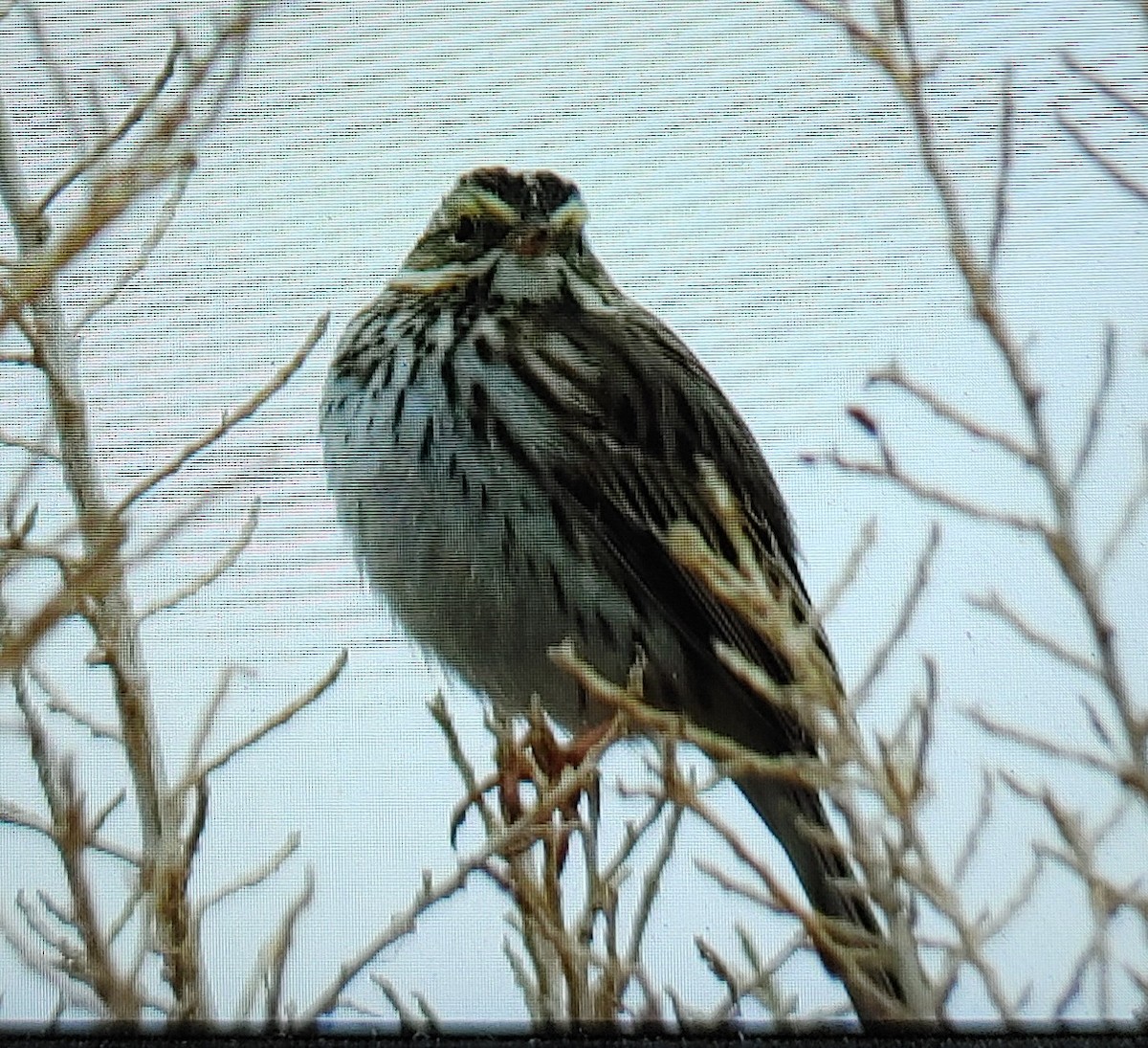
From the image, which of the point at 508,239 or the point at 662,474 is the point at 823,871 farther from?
the point at 508,239

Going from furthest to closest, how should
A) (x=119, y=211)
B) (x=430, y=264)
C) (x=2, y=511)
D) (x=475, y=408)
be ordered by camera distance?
(x=430, y=264)
(x=475, y=408)
(x=2, y=511)
(x=119, y=211)

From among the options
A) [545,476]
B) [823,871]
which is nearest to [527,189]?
[545,476]

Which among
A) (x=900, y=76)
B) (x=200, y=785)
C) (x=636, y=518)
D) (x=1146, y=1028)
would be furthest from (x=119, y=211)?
(x=1146, y=1028)

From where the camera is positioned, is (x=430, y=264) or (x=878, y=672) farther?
(x=430, y=264)

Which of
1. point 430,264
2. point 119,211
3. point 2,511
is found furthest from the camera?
point 430,264

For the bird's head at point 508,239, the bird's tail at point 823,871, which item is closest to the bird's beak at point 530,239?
the bird's head at point 508,239

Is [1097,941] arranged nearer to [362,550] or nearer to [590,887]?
[590,887]

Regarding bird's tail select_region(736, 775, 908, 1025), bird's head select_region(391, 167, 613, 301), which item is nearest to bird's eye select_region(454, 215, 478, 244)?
bird's head select_region(391, 167, 613, 301)
